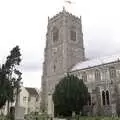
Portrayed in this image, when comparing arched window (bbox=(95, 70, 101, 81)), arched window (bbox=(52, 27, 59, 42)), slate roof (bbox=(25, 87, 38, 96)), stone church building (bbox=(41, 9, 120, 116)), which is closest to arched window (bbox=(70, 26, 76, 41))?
stone church building (bbox=(41, 9, 120, 116))

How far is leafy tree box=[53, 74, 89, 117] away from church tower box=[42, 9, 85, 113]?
40.5 ft

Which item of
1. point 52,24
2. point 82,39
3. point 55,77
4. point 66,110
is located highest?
point 52,24

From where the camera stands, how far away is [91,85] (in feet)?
185

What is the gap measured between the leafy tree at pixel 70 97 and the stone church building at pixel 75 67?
17.5 ft

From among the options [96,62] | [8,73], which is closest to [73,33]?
[96,62]

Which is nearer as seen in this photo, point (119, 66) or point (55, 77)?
point (119, 66)

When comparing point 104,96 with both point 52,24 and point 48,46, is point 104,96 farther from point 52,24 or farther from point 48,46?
point 52,24

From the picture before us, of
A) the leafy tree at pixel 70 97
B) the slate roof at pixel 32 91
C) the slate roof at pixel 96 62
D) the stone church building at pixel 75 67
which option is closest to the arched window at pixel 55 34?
the stone church building at pixel 75 67

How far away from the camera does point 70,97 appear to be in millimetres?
48094

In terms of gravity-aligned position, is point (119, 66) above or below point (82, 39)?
below

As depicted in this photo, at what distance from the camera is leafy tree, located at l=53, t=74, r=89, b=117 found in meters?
48.2

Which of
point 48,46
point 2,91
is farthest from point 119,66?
point 2,91

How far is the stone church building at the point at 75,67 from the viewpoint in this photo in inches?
2078

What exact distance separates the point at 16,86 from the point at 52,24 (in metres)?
41.6
